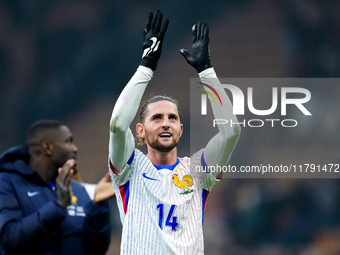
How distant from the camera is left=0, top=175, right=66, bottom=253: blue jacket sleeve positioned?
436 cm

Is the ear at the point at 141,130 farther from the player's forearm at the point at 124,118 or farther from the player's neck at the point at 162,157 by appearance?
the player's forearm at the point at 124,118

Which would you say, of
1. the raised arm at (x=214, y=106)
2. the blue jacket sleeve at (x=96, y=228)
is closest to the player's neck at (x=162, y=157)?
the raised arm at (x=214, y=106)

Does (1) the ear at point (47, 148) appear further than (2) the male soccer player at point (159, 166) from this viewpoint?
Yes

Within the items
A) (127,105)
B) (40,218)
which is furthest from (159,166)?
(40,218)

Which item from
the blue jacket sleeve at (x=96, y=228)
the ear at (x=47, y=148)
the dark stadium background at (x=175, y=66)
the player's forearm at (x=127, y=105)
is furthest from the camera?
the dark stadium background at (x=175, y=66)

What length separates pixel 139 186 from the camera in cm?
357

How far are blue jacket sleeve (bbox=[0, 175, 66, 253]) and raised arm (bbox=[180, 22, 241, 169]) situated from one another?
147 centimetres

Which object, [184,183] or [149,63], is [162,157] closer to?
[184,183]

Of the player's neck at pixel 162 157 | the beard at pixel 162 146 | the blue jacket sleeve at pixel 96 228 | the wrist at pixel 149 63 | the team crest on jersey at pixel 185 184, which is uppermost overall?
the wrist at pixel 149 63

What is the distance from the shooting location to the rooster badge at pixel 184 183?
360cm

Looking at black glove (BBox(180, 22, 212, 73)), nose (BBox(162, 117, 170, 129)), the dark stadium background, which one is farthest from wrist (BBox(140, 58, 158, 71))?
the dark stadium background

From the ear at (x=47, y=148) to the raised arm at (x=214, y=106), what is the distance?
1878 millimetres

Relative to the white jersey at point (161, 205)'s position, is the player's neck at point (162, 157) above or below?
above

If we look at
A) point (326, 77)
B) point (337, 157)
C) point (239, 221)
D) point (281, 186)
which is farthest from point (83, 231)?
point (326, 77)
